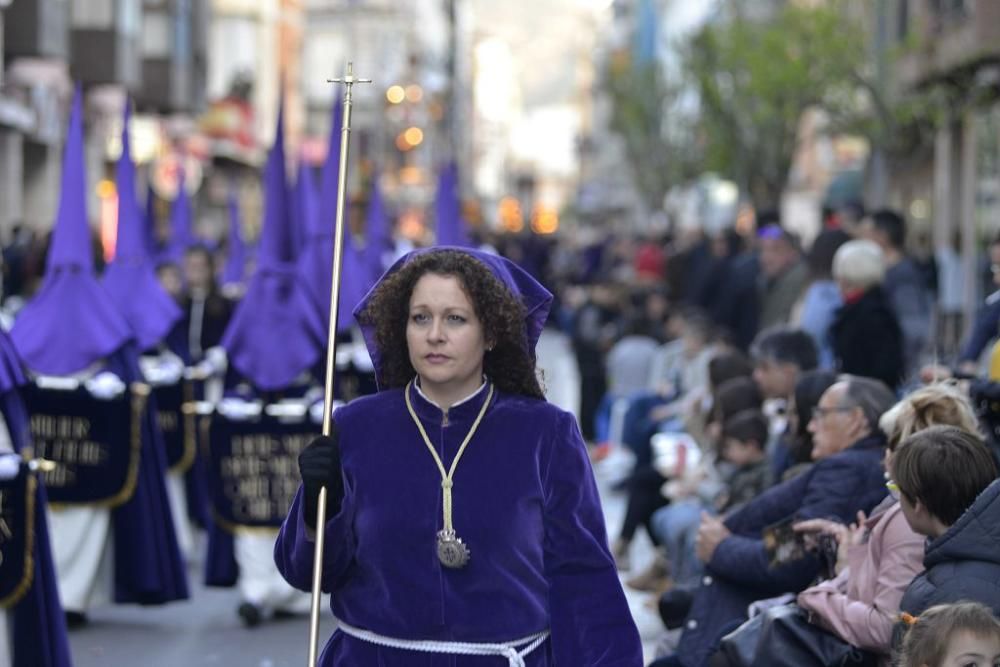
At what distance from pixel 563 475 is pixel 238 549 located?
20.5 ft

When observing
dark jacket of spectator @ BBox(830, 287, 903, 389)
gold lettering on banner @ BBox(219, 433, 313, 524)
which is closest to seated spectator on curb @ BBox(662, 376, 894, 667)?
dark jacket of spectator @ BBox(830, 287, 903, 389)

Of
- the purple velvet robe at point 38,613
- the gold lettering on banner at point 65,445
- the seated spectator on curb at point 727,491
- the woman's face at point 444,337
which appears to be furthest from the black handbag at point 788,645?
the gold lettering on banner at point 65,445

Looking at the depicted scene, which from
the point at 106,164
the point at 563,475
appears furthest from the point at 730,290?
the point at 106,164

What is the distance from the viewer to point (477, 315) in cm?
496

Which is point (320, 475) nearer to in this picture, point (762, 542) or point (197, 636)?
point (762, 542)

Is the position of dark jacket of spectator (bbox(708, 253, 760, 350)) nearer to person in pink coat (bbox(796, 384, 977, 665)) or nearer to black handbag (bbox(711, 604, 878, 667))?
person in pink coat (bbox(796, 384, 977, 665))

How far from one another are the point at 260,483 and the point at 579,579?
20.3 ft

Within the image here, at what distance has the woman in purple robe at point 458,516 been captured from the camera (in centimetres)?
481

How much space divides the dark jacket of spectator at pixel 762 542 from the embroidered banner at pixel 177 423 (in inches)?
212

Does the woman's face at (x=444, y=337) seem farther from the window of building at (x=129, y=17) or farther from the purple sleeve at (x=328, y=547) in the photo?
the window of building at (x=129, y=17)

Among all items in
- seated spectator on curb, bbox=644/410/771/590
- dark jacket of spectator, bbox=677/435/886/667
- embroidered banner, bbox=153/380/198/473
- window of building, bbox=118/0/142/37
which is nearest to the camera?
dark jacket of spectator, bbox=677/435/886/667

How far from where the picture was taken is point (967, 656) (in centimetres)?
481

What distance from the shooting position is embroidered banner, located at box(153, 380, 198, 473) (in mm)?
12570

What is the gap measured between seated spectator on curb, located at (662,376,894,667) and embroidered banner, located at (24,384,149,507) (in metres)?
3.77
